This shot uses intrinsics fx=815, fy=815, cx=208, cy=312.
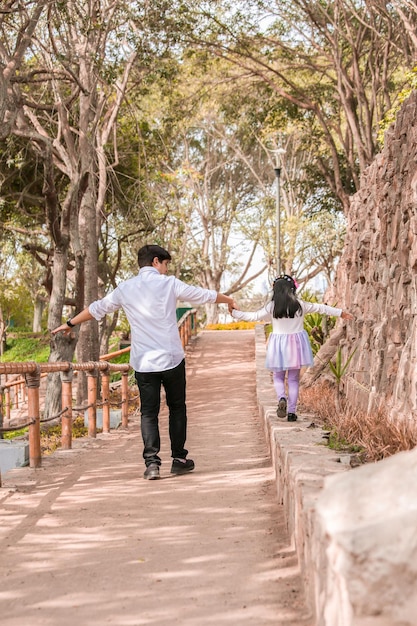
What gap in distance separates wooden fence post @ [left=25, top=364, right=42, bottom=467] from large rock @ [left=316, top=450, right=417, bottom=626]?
189 inches

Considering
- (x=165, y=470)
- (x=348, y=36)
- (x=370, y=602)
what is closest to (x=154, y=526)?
(x=165, y=470)

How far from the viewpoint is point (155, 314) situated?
254 inches

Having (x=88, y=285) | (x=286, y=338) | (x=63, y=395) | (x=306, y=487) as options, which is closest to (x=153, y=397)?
(x=286, y=338)

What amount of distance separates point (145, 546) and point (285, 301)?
382 centimetres

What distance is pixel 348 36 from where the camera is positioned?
57.1ft

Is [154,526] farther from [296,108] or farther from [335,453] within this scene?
[296,108]

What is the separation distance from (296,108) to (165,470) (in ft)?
52.5

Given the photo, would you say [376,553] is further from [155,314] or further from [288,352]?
[288,352]

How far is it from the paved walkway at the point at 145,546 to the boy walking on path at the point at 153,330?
1.75 feet

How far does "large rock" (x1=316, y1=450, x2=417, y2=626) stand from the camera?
2459 mm

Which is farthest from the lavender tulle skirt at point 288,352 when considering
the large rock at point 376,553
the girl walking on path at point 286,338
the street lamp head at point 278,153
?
the street lamp head at point 278,153

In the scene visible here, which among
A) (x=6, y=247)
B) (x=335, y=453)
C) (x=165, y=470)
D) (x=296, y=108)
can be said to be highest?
(x=296, y=108)

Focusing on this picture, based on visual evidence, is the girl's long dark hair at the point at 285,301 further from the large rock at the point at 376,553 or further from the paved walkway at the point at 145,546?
the large rock at the point at 376,553

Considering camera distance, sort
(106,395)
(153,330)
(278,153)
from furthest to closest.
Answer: (278,153) < (106,395) < (153,330)
